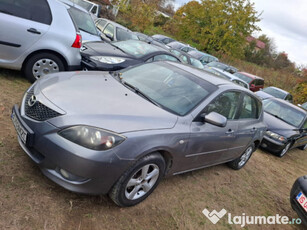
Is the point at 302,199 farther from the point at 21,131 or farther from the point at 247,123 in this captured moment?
the point at 21,131

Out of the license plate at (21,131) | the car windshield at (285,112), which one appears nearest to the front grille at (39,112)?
the license plate at (21,131)

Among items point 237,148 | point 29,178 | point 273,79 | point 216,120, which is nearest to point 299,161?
point 237,148

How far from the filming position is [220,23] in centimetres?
3159

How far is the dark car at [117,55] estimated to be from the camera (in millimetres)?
5469

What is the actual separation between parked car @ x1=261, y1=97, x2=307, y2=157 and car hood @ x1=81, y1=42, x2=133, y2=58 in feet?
15.7

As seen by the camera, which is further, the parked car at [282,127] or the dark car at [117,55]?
the parked car at [282,127]

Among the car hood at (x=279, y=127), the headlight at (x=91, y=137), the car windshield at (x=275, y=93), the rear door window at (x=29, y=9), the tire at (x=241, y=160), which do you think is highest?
the car windshield at (x=275, y=93)

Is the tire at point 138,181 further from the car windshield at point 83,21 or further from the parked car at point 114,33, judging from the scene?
the parked car at point 114,33

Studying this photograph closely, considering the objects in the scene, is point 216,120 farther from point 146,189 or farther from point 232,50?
point 232,50

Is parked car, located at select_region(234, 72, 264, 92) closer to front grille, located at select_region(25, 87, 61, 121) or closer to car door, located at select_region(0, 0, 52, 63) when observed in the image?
car door, located at select_region(0, 0, 52, 63)

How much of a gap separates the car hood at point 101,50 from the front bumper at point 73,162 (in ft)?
11.6

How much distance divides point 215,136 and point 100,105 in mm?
1735

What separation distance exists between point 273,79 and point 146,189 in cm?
2576

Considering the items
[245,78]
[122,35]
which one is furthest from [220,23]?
[122,35]
